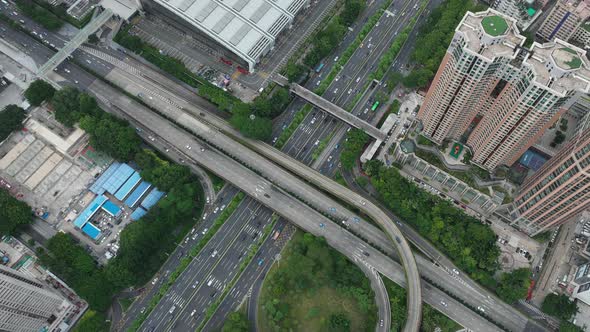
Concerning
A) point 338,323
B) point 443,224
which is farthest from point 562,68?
point 338,323

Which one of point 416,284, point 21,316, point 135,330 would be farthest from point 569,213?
point 21,316

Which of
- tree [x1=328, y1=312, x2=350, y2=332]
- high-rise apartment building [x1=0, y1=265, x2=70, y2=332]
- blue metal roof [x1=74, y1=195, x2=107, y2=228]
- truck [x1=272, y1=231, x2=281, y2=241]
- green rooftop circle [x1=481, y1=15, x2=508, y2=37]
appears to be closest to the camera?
green rooftop circle [x1=481, y1=15, x2=508, y2=37]

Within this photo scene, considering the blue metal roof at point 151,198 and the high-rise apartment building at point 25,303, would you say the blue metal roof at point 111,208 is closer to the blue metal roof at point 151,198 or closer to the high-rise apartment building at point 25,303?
the blue metal roof at point 151,198

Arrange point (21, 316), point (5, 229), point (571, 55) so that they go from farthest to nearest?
point (5, 229)
point (21, 316)
point (571, 55)

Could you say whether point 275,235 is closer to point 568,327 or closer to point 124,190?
point 124,190

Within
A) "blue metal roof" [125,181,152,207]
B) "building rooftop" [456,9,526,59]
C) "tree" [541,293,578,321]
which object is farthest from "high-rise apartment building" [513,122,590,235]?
"blue metal roof" [125,181,152,207]

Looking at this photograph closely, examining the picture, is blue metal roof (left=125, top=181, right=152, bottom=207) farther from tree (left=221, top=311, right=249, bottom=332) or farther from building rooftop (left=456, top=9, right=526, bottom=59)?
building rooftop (left=456, top=9, right=526, bottom=59)

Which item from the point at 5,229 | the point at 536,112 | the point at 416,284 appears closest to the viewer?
the point at 536,112

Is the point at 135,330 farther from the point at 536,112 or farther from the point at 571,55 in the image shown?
the point at 571,55
